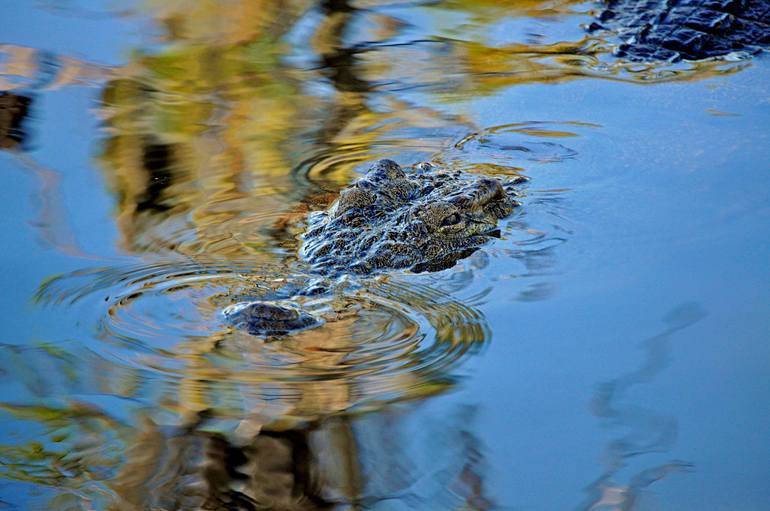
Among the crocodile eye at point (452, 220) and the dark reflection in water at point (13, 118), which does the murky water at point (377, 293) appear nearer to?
the dark reflection in water at point (13, 118)

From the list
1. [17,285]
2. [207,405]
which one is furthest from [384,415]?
[17,285]

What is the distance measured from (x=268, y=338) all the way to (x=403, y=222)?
917mm

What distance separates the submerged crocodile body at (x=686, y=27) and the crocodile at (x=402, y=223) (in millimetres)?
2594

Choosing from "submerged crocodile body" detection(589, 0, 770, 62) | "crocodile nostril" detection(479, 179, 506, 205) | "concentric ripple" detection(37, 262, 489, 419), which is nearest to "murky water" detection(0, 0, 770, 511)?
"concentric ripple" detection(37, 262, 489, 419)

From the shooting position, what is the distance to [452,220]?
13.0 ft

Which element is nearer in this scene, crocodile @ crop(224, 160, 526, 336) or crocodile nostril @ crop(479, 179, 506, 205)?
crocodile @ crop(224, 160, 526, 336)

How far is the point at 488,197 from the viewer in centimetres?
408

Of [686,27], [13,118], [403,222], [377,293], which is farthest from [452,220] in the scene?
[686,27]

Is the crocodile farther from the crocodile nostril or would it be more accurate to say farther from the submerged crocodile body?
the submerged crocodile body

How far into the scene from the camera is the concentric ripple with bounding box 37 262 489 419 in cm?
292

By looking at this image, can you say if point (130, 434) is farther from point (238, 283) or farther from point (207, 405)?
point (238, 283)

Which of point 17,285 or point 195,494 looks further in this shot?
point 17,285

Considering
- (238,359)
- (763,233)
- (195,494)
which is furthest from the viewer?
(763,233)

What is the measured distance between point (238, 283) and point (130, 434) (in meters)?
0.85
